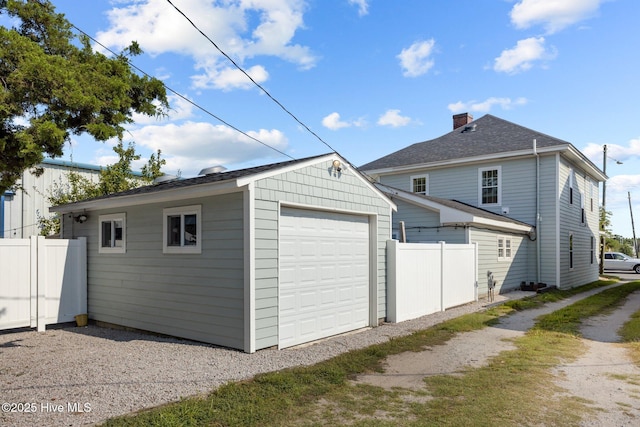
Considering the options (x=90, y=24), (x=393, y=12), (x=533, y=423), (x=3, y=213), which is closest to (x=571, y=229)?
(x=393, y=12)

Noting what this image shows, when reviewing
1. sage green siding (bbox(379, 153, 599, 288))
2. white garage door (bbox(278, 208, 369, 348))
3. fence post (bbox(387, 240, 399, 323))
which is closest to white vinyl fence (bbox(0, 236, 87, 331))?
white garage door (bbox(278, 208, 369, 348))

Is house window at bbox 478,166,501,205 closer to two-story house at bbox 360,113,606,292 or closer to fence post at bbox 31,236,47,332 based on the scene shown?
two-story house at bbox 360,113,606,292

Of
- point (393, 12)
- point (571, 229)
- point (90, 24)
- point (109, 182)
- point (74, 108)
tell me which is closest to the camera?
point (74, 108)

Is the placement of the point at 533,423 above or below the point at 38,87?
below

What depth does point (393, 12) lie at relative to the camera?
1123 centimetres

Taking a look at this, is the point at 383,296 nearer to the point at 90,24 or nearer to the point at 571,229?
the point at 90,24

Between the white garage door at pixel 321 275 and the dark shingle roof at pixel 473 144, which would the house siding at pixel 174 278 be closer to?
the white garage door at pixel 321 275

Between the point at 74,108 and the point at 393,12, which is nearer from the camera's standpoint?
the point at 74,108

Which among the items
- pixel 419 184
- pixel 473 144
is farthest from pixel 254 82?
pixel 473 144

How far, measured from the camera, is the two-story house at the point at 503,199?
14.6m

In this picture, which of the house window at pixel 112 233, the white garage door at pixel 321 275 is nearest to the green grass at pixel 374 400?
the white garage door at pixel 321 275

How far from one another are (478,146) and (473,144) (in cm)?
47

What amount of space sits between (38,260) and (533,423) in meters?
9.23

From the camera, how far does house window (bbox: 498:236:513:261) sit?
601 inches
